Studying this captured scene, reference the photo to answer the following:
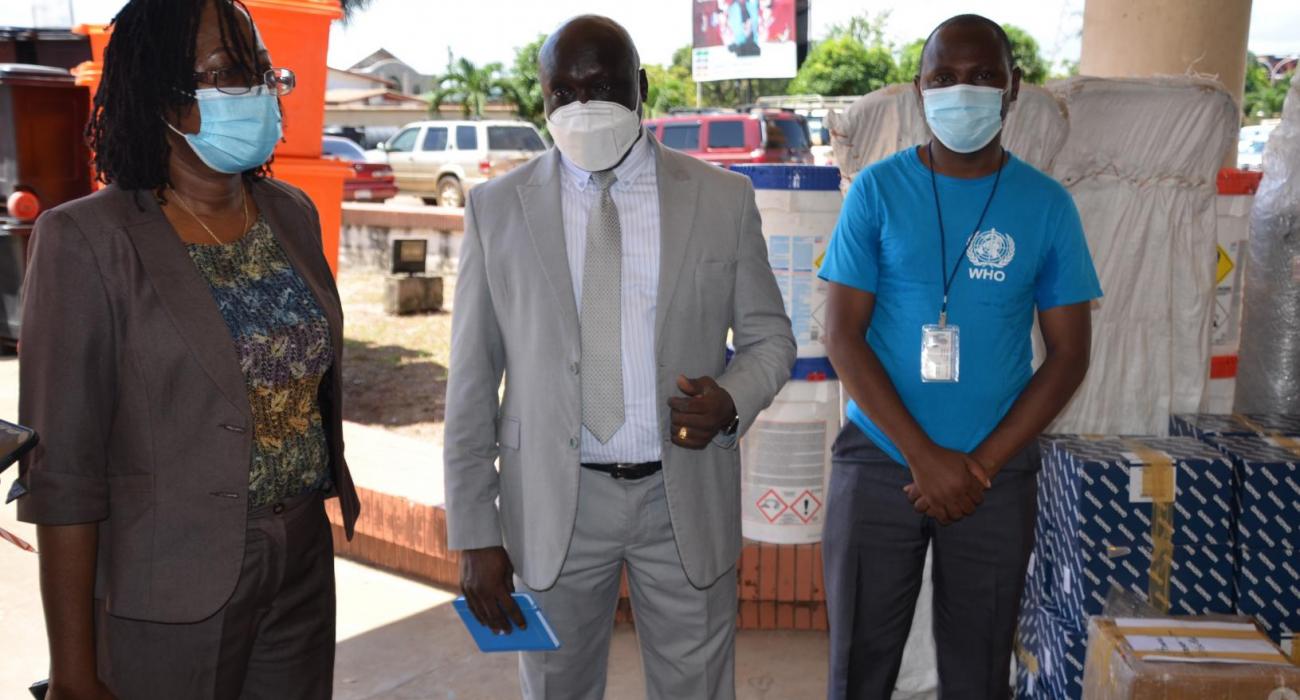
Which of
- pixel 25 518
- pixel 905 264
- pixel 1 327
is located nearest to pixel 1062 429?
pixel 905 264

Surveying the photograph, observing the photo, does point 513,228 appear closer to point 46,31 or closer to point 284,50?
point 284,50

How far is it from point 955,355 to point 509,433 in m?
0.99

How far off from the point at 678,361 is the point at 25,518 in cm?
114

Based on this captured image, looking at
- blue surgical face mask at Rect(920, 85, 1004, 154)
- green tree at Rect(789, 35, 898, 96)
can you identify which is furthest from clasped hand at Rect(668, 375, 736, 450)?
green tree at Rect(789, 35, 898, 96)

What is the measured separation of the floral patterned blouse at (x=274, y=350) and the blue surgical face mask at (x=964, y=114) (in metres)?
1.41

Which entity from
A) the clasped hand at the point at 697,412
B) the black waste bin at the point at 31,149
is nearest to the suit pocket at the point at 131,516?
the clasped hand at the point at 697,412

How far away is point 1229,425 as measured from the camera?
128 inches

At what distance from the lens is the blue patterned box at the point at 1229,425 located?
3178mm

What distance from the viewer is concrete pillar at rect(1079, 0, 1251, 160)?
4.30m

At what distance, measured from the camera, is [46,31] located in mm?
10227

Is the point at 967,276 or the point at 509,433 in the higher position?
the point at 967,276

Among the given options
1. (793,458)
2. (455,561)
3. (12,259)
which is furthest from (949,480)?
(12,259)

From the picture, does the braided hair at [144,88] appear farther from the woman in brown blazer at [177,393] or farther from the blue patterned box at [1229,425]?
the blue patterned box at [1229,425]

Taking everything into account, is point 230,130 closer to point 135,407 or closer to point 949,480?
point 135,407
